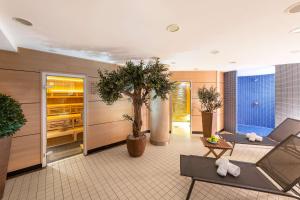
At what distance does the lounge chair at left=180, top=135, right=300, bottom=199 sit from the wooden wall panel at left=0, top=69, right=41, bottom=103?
3380mm

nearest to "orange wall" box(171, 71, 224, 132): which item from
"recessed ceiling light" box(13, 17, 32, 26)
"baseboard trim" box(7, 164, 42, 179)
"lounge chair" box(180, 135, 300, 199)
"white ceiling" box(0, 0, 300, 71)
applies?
"white ceiling" box(0, 0, 300, 71)

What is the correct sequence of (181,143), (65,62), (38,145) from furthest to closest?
(181,143), (65,62), (38,145)

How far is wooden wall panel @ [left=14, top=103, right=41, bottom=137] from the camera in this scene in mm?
2868

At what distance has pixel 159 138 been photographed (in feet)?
14.8

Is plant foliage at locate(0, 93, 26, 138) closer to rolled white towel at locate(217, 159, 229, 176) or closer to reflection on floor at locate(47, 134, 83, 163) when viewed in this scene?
reflection on floor at locate(47, 134, 83, 163)

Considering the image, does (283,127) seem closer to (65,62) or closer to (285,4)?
(285,4)

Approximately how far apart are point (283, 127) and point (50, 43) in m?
6.02

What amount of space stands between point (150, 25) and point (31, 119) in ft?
10.2

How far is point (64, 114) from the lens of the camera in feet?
16.2

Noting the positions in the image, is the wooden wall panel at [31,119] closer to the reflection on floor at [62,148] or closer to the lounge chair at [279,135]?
the reflection on floor at [62,148]

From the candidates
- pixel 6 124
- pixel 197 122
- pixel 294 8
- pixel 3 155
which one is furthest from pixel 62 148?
pixel 294 8

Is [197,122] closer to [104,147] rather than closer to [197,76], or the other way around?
[197,76]

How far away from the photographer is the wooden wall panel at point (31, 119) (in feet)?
9.41

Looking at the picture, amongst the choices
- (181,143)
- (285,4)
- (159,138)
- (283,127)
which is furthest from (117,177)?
(283,127)
